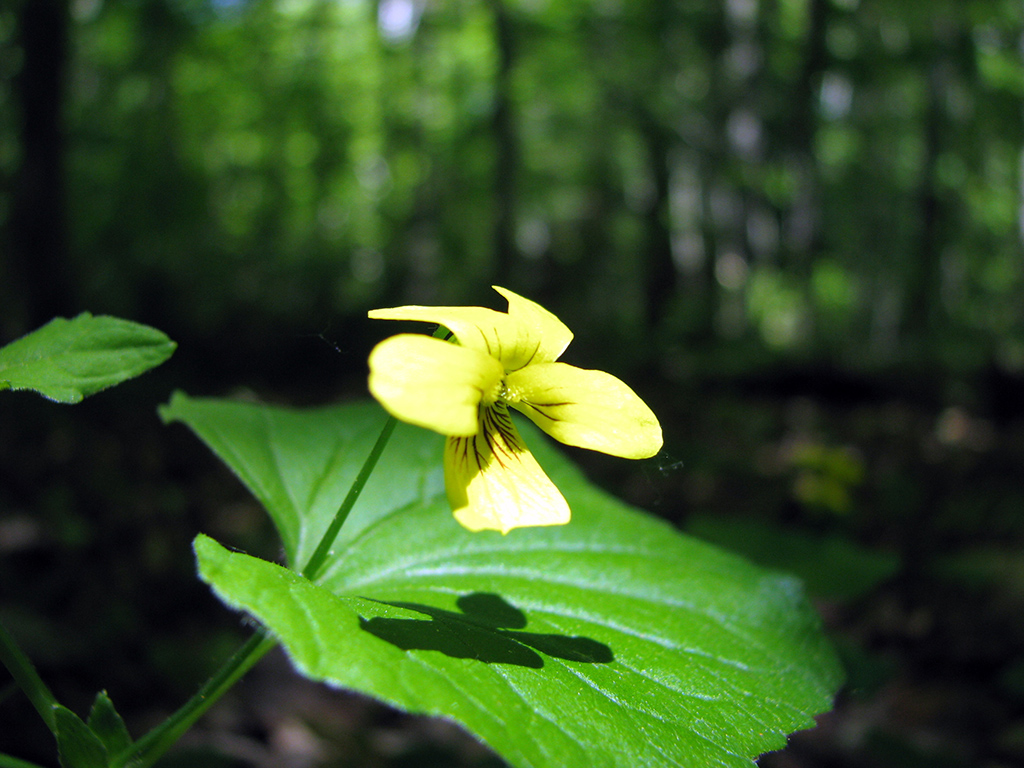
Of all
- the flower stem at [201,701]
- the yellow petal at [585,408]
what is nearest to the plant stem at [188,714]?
the flower stem at [201,701]

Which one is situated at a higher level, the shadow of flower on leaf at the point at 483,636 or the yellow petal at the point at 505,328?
the yellow petal at the point at 505,328

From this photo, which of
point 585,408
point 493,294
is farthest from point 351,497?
point 493,294

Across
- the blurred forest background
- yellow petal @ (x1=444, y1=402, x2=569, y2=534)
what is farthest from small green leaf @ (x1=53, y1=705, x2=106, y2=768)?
yellow petal @ (x1=444, y1=402, x2=569, y2=534)

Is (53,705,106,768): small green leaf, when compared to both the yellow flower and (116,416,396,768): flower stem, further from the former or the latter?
the yellow flower

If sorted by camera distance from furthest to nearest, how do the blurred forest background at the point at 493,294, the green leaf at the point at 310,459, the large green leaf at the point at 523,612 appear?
the blurred forest background at the point at 493,294
the green leaf at the point at 310,459
the large green leaf at the point at 523,612

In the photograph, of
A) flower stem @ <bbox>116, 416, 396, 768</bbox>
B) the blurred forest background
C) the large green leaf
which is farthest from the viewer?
the blurred forest background

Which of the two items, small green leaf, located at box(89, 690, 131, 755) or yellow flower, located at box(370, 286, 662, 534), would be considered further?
small green leaf, located at box(89, 690, 131, 755)

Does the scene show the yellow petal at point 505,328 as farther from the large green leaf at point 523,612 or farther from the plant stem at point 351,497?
the large green leaf at point 523,612

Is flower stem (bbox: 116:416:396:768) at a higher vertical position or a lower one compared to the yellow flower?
lower
